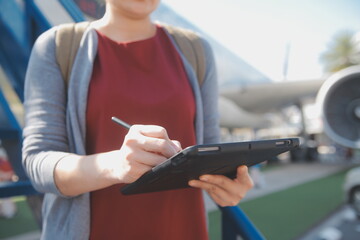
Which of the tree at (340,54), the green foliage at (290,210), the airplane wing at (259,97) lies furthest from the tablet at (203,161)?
the tree at (340,54)

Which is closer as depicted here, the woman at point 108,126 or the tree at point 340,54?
the woman at point 108,126

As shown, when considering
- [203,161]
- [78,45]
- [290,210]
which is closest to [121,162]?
[203,161]

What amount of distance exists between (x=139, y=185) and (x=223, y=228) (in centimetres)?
48

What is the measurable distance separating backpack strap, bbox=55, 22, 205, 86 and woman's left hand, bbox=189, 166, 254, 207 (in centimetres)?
29

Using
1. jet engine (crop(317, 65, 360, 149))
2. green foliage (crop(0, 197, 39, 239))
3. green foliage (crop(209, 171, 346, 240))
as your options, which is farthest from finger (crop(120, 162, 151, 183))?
jet engine (crop(317, 65, 360, 149))

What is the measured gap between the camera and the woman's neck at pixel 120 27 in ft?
2.60

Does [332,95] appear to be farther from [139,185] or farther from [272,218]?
[139,185]

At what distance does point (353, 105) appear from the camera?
212 inches

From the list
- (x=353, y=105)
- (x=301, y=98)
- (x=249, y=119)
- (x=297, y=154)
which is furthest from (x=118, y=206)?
(x=297, y=154)

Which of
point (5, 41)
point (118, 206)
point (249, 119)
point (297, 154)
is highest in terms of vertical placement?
point (5, 41)

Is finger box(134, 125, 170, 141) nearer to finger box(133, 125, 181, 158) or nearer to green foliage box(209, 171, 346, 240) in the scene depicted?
finger box(133, 125, 181, 158)

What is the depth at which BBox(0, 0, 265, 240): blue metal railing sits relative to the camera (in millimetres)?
1021

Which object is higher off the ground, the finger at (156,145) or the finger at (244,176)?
the finger at (156,145)

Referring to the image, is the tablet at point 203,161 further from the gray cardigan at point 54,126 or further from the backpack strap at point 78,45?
the backpack strap at point 78,45
